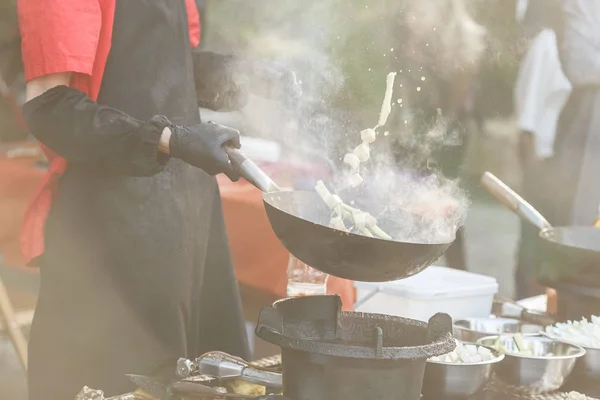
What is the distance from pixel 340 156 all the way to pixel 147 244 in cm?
61

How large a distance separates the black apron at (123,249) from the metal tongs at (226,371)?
53cm

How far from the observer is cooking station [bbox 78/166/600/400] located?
137 centimetres

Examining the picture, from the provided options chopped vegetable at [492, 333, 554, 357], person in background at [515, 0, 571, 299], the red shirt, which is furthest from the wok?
person in background at [515, 0, 571, 299]

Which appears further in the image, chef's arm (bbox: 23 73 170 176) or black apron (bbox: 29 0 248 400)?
black apron (bbox: 29 0 248 400)

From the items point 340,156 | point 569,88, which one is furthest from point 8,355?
point 569,88

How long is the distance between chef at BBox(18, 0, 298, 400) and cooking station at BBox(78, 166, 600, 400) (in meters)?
0.39

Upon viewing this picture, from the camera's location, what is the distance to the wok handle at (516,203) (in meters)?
2.30

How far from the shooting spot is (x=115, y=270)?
2.04m

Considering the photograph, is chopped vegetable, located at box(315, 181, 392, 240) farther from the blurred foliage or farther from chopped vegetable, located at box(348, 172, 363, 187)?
the blurred foliage

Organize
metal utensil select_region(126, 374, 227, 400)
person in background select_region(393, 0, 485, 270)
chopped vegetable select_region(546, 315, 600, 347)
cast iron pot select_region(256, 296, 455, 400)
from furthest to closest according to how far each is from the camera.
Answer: person in background select_region(393, 0, 485, 270)
chopped vegetable select_region(546, 315, 600, 347)
metal utensil select_region(126, 374, 227, 400)
cast iron pot select_region(256, 296, 455, 400)

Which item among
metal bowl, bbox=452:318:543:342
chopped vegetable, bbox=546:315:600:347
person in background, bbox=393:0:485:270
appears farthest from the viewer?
person in background, bbox=393:0:485:270

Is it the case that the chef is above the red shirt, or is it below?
below

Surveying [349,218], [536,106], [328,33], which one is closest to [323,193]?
[349,218]

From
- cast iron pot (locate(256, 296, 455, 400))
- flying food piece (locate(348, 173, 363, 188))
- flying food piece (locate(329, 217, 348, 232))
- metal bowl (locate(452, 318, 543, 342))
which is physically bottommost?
metal bowl (locate(452, 318, 543, 342))
